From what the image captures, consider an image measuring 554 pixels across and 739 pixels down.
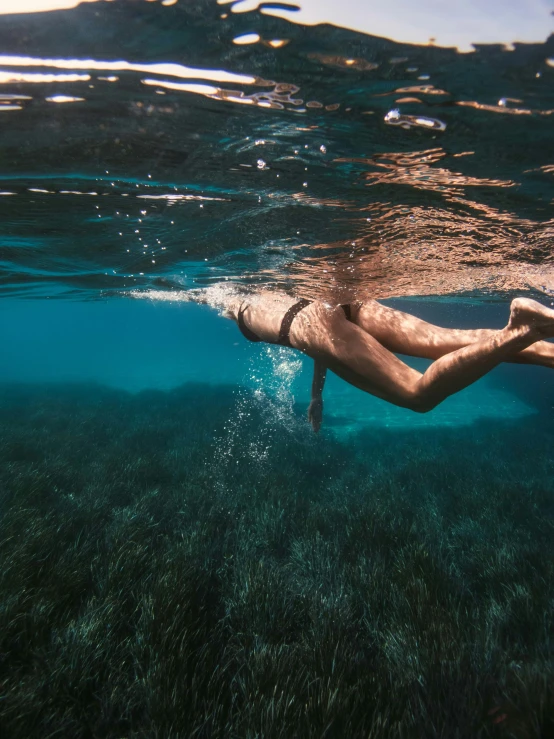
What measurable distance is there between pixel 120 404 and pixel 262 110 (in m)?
20.3

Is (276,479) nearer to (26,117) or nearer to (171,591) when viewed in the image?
(171,591)

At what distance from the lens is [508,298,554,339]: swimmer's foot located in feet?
10.3

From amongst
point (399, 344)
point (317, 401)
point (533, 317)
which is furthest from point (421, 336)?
point (317, 401)

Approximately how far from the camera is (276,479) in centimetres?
1096

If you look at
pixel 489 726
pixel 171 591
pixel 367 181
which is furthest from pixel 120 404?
pixel 489 726

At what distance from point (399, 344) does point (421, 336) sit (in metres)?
0.37

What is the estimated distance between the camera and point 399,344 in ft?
17.7

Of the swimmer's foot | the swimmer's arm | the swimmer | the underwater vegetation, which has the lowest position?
the underwater vegetation

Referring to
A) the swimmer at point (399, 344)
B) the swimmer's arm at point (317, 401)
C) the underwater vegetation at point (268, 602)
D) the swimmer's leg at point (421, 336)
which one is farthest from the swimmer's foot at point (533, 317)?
the swimmer's arm at point (317, 401)

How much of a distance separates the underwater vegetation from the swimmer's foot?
3.19 meters

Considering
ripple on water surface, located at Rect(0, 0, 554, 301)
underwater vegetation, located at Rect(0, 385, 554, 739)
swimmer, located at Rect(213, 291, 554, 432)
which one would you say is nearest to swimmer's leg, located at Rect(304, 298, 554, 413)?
swimmer, located at Rect(213, 291, 554, 432)

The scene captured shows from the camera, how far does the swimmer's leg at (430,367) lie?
3266 millimetres

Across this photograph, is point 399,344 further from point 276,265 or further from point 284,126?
point 276,265

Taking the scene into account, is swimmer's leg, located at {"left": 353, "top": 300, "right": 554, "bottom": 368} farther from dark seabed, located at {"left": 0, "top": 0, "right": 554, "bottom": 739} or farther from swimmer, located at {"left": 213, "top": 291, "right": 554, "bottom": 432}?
dark seabed, located at {"left": 0, "top": 0, "right": 554, "bottom": 739}
